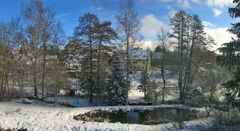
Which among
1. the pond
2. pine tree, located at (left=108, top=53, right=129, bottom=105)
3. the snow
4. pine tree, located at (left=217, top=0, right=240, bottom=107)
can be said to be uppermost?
pine tree, located at (left=217, top=0, right=240, bottom=107)

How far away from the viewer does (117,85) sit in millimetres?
38688

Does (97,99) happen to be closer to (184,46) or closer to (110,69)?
(110,69)

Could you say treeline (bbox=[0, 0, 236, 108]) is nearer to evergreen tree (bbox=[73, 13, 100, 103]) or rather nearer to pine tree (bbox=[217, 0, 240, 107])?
evergreen tree (bbox=[73, 13, 100, 103])

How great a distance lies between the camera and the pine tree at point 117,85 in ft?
127

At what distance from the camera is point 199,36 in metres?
43.8

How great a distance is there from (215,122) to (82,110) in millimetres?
13402

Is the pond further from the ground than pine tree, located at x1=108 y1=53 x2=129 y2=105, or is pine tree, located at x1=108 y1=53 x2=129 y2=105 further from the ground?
pine tree, located at x1=108 y1=53 x2=129 y2=105

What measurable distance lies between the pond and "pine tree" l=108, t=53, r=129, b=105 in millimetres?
6619

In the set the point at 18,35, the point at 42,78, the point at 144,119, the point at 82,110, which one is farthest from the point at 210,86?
the point at 18,35

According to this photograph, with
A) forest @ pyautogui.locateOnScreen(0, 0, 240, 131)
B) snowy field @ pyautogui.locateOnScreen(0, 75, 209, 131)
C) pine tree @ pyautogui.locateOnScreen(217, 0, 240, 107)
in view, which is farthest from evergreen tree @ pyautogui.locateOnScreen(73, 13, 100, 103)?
pine tree @ pyautogui.locateOnScreen(217, 0, 240, 107)

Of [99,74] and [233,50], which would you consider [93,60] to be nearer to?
[99,74]

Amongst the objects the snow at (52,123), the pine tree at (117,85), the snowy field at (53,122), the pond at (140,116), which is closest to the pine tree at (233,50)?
the snowy field at (53,122)

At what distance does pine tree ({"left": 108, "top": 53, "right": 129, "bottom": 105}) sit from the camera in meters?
38.8

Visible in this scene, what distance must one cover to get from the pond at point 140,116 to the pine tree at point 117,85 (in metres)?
6.62
